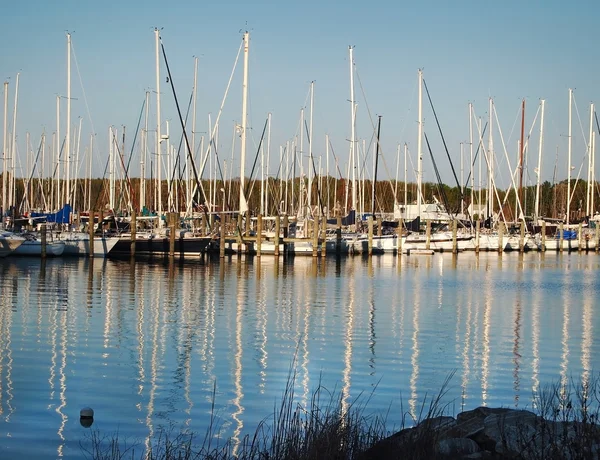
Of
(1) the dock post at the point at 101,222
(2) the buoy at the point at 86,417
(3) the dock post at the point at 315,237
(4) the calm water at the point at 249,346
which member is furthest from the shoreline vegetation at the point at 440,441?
(1) the dock post at the point at 101,222

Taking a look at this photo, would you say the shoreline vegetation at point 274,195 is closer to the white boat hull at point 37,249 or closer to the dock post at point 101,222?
the dock post at point 101,222

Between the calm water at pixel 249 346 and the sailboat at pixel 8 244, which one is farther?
the sailboat at pixel 8 244

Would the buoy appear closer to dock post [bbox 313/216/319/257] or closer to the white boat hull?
the white boat hull

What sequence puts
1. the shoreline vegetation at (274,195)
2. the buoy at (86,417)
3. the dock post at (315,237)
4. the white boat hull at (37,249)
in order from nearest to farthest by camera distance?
the buoy at (86,417) < the white boat hull at (37,249) < the dock post at (315,237) < the shoreline vegetation at (274,195)

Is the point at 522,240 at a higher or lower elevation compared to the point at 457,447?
lower

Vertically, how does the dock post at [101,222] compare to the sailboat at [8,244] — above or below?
above

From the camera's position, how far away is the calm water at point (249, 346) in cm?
1309

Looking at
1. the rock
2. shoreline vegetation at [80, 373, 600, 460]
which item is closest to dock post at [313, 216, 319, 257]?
shoreline vegetation at [80, 373, 600, 460]

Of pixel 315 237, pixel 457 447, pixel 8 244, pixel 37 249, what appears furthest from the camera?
pixel 315 237

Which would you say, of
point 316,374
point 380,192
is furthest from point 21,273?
point 380,192

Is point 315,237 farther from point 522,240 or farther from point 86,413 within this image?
point 86,413

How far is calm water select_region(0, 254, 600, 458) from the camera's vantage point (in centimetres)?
1309

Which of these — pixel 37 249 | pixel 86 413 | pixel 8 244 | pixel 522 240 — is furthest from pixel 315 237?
pixel 86 413

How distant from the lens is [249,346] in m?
19.1
